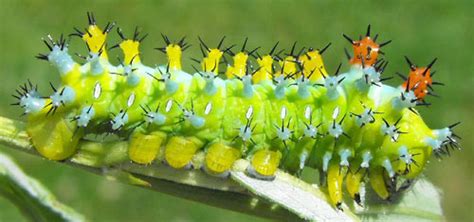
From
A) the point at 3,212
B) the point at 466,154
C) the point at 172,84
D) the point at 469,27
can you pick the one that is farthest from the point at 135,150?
the point at 469,27

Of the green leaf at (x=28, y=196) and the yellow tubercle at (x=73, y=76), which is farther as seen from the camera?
the green leaf at (x=28, y=196)

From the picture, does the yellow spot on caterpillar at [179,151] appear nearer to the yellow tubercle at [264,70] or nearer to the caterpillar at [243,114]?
the caterpillar at [243,114]

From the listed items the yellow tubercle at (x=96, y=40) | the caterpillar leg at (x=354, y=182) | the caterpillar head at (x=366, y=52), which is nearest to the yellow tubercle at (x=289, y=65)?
the caterpillar head at (x=366, y=52)

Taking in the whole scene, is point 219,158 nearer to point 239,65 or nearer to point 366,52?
point 239,65

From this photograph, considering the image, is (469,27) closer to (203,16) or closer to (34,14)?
(203,16)

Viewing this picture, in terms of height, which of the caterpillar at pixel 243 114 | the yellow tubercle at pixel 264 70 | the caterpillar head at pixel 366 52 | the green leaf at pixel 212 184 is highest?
the caterpillar head at pixel 366 52

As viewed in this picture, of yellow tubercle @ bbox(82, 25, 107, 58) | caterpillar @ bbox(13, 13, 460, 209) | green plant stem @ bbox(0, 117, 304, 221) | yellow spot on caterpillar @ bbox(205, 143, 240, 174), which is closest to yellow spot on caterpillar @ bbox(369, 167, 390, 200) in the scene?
caterpillar @ bbox(13, 13, 460, 209)

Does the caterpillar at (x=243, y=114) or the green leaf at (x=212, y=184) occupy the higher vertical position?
the caterpillar at (x=243, y=114)
